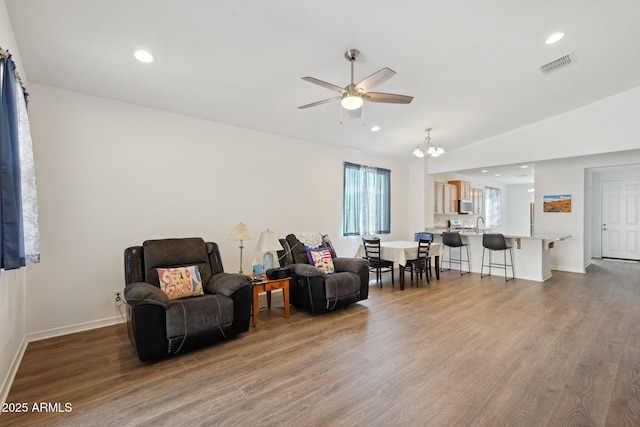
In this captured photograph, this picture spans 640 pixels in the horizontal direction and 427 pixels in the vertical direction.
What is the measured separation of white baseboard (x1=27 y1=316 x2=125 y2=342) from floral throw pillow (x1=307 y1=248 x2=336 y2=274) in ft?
8.11

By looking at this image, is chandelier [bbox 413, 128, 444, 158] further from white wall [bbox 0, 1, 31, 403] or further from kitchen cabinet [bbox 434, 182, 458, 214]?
white wall [bbox 0, 1, 31, 403]

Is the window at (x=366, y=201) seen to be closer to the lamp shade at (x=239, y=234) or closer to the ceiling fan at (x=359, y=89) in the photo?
the lamp shade at (x=239, y=234)

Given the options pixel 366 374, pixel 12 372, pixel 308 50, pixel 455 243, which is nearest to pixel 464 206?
pixel 455 243

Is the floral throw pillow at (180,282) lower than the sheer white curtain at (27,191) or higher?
lower

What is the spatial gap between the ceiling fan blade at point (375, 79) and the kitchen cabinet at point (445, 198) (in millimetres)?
5593

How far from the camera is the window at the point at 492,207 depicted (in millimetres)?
10320

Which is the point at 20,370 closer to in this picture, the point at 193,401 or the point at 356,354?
the point at 193,401

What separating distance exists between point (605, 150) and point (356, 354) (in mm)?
5387

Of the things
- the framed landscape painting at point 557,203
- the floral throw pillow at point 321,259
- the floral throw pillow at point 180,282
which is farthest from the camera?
the framed landscape painting at point 557,203

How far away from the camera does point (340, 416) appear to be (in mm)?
1890

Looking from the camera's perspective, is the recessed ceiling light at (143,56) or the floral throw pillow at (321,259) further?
the floral throw pillow at (321,259)

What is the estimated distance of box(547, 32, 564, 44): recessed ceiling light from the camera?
3064 mm

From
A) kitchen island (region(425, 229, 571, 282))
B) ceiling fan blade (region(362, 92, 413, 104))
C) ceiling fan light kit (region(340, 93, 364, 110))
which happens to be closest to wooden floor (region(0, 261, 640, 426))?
kitchen island (region(425, 229, 571, 282))

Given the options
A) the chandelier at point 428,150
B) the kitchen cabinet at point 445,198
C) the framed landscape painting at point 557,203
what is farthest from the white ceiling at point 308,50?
the kitchen cabinet at point 445,198
